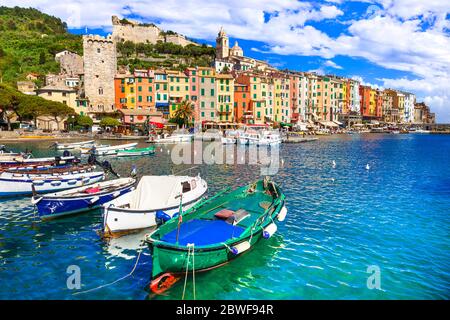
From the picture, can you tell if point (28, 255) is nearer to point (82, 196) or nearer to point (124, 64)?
point (82, 196)

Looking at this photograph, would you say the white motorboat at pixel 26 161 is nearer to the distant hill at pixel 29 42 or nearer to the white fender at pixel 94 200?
the white fender at pixel 94 200

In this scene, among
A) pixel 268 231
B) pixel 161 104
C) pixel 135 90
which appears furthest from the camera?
pixel 161 104

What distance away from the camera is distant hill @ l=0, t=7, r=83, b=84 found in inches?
4540

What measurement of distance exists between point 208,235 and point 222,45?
5427 inches

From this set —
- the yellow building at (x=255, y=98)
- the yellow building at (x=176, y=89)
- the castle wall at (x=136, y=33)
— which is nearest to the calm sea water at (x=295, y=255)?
the yellow building at (x=176, y=89)

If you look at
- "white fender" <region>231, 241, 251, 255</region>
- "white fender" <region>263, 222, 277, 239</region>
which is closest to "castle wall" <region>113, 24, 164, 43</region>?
"white fender" <region>263, 222, 277, 239</region>

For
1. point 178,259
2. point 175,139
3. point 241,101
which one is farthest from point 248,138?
point 178,259

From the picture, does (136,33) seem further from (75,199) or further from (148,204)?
(148,204)

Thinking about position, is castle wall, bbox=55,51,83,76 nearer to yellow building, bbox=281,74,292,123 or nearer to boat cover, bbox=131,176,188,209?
yellow building, bbox=281,74,292,123

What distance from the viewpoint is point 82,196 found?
67.0 ft

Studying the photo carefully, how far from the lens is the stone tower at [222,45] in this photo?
468ft

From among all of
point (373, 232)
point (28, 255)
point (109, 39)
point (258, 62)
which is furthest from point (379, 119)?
point (28, 255)

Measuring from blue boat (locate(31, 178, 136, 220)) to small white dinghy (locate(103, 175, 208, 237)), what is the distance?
130 inches

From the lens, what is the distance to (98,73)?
8769cm
